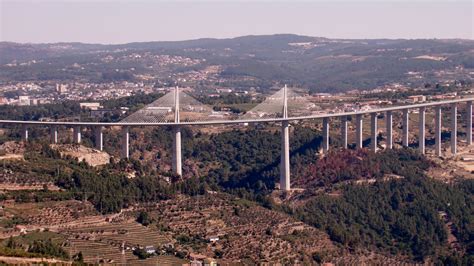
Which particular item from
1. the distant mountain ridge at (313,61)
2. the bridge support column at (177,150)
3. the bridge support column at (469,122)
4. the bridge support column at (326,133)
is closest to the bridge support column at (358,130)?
the bridge support column at (326,133)

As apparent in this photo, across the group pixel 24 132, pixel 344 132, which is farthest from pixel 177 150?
pixel 344 132

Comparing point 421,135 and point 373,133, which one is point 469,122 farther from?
point 373,133

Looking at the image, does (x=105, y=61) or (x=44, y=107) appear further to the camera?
(x=105, y=61)

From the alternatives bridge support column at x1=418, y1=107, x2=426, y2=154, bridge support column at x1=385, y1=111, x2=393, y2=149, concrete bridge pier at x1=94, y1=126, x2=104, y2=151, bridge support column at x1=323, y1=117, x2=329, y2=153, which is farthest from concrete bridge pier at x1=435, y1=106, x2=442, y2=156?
concrete bridge pier at x1=94, y1=126, x2=104, y2=151

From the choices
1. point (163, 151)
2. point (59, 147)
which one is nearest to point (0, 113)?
point (163, 151)

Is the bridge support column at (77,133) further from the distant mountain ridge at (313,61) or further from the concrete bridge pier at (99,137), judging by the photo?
the distant mountain ridge at (313,61)

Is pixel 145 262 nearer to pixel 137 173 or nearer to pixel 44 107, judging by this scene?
pixel 137 173

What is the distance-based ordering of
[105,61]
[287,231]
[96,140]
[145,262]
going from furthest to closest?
[105,61] < [96,140] < [287,231] < [145,262]
